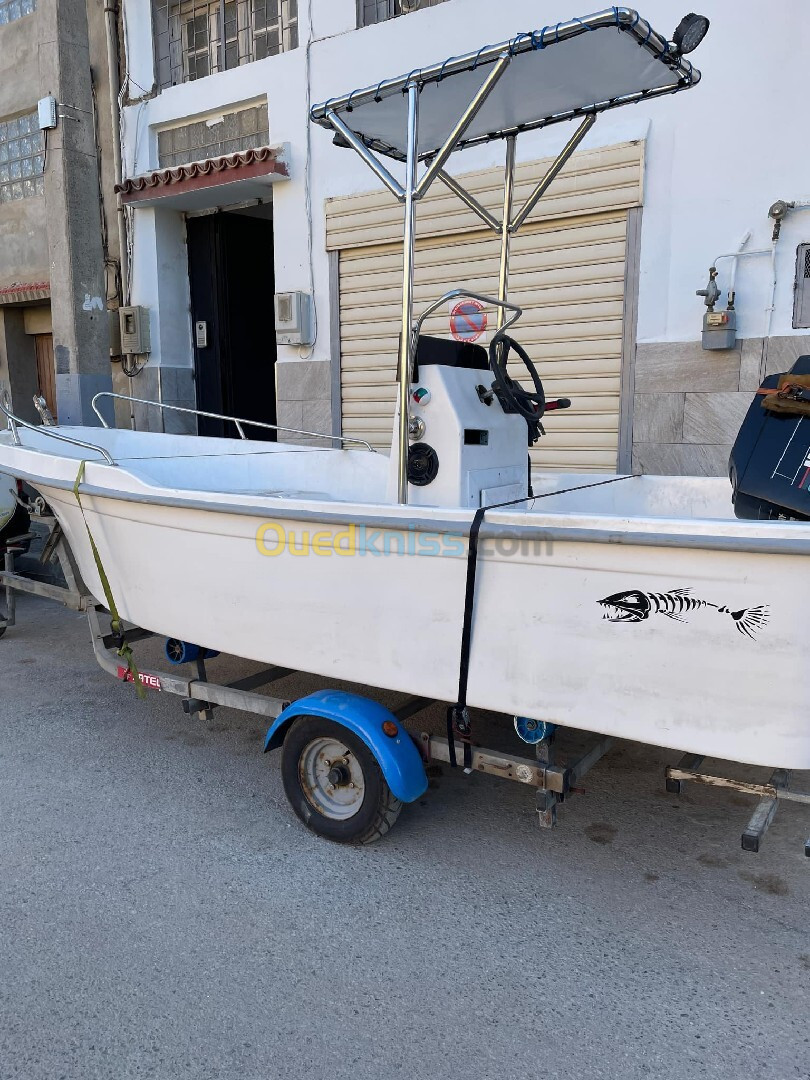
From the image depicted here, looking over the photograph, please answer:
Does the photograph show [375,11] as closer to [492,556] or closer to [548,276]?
[548,276]

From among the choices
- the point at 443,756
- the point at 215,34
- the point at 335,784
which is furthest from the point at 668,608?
the point at 215,34

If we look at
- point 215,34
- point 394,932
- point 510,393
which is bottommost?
point 394,932

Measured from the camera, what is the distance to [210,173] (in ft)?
26.6

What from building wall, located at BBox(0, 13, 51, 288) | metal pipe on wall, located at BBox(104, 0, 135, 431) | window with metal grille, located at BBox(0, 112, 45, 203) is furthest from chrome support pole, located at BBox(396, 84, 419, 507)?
window with metal grille, located at BBox(0, 112, 45, 203)

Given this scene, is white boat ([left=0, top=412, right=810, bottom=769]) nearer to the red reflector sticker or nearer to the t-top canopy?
the red reflector sticker

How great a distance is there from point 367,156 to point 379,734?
81.7 inches

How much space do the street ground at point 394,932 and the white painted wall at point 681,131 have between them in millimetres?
3686

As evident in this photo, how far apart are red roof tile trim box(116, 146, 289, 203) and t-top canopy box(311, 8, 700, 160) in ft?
14.8

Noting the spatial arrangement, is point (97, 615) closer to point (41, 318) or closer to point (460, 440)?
point (460, 440)

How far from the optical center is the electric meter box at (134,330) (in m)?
9.34

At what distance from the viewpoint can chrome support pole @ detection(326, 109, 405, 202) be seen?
299cm

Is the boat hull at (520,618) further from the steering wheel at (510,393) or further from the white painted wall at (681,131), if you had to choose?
the white painted wall at (681,131)

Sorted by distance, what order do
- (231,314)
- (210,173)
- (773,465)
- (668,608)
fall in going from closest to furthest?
(668,608) < (773,465) < (210,173) < (231,314)

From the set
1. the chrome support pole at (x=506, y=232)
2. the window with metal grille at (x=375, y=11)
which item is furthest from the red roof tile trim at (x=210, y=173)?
the chrome support pole at (x=506, y=232)
